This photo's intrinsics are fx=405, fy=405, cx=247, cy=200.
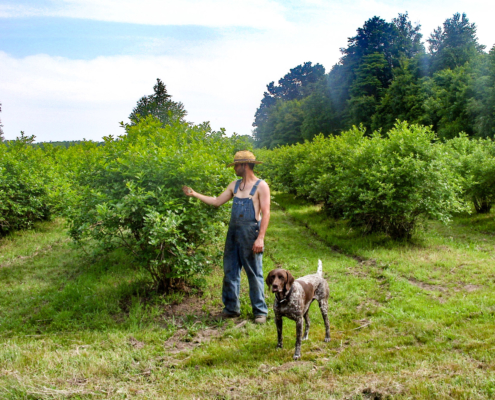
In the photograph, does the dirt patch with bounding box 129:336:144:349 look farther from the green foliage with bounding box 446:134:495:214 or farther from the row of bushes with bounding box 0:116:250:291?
the green foliage with bounding box 446:134:495:214

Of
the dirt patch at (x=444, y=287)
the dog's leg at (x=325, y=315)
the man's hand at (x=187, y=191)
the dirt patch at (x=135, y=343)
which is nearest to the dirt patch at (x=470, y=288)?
the dirt patch at (x=444, y=287)

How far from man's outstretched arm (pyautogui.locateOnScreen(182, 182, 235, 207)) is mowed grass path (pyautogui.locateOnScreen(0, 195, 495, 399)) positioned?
1665 millimetres

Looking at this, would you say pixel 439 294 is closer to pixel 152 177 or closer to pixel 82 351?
pixel 152 177

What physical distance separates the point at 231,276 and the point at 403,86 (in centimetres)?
4171

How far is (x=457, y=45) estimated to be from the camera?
139 feet

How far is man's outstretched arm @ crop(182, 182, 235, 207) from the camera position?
18.9ft

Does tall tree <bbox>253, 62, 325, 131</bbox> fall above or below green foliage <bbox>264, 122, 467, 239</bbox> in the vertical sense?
above

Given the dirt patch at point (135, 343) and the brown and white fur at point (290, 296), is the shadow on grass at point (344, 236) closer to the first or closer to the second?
the brown and white fur at point (290, 296)

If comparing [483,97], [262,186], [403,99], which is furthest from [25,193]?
[403,99]

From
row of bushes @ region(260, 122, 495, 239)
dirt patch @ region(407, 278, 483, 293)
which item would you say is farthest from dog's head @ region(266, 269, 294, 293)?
row of bushes @ region(260, 122, 495, 239)

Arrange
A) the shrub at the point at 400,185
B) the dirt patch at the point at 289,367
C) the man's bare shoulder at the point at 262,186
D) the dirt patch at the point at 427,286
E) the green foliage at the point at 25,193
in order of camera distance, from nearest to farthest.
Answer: the dirt patch at the point at 289,367, the man's bare shoulder at the point at 262,186, the dirt patch at the point at 427,286, the shrub at the point at 400,185, the green foliage at the point at 25,193

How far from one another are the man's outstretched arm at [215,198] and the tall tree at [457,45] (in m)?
42.6

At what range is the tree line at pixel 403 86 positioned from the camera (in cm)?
3303

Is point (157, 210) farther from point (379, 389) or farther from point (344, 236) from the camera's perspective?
point (344, 236)
